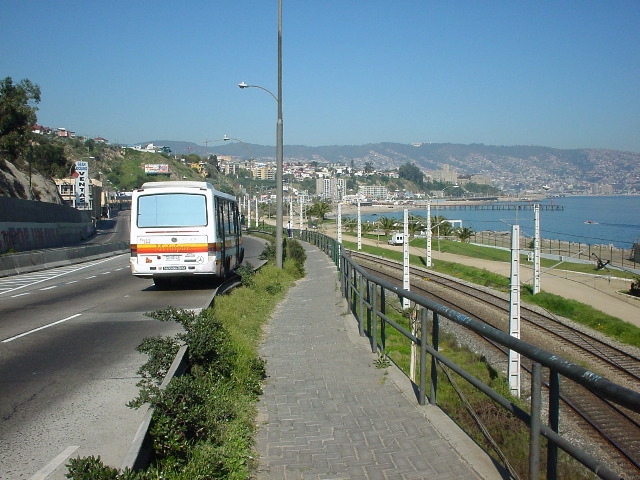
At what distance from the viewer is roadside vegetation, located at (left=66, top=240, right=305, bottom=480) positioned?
481 cm

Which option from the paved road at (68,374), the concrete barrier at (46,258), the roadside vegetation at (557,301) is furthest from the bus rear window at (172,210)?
the roadside vegetation at (557,301)

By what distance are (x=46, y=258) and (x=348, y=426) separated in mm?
28309

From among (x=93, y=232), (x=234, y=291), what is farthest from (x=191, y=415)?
(x=93, y=232)

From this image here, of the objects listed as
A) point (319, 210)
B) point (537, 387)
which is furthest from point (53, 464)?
point (319, 210)

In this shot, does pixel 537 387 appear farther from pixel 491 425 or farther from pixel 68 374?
pixel 68 374

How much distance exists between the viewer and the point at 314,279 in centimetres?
2447

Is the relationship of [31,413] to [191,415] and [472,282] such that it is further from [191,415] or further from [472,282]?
[472,282]

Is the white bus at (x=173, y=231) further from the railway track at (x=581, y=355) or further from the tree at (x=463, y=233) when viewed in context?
the tree at (x=463, y=233)

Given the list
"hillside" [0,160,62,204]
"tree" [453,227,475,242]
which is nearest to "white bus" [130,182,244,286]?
"hillside" [0,160,62,204]

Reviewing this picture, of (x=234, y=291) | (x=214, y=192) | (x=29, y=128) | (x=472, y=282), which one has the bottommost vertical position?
(x=472, y=282)

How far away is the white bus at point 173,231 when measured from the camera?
17750mm

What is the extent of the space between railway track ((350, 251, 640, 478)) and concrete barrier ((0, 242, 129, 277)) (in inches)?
672

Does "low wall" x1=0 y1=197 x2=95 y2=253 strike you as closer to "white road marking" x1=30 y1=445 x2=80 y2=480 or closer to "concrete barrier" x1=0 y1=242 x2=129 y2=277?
"concrete barrier" x1=0 y1=242 x2=129 y2=277

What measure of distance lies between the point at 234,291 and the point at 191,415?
1141 cm
